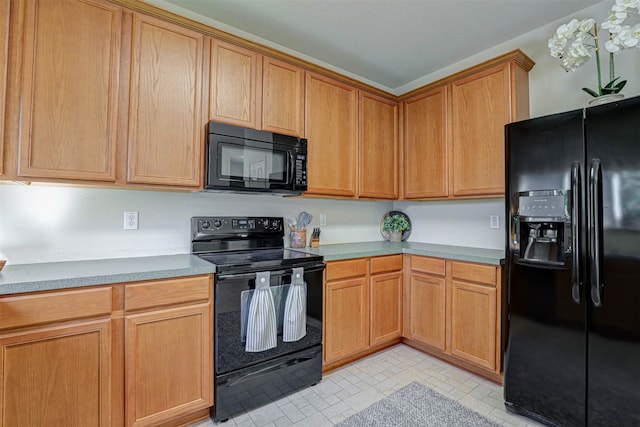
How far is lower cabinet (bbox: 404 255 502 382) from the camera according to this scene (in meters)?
2.14

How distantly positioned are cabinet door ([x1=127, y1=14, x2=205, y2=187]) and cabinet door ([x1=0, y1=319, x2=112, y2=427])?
84 centimetres

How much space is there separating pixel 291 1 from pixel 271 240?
1.72 metres

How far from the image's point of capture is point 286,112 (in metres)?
2.31

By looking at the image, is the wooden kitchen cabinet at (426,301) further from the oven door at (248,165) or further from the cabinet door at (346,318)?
the oven door at (248,165)

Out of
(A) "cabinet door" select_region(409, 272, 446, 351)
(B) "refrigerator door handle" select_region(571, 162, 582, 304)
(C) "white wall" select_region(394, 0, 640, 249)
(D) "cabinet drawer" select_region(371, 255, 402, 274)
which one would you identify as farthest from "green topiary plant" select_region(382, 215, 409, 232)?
(B) "refrigerator door handle" select_region(571, 162, 582, 304)

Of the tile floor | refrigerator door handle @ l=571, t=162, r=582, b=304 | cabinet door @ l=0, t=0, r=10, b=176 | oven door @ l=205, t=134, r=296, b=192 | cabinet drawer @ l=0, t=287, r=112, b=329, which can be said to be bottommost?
the tile floor

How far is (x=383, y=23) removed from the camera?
227 centimetres

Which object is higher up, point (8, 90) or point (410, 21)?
point (410, 21)

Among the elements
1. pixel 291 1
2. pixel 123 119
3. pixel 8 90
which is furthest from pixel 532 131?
pixel 8 90

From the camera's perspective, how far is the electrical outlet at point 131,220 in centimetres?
196

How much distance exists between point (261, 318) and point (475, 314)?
154cm

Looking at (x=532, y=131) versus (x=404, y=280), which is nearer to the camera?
(x=532, y=131)

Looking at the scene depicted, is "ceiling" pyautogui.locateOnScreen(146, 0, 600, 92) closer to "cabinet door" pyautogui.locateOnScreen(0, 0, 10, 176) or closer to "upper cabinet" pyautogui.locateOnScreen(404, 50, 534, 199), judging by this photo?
"upper cabinet" pyautogui.locateOnScreen(404, 50, 534, 199)

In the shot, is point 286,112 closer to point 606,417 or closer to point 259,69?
point 259,69
